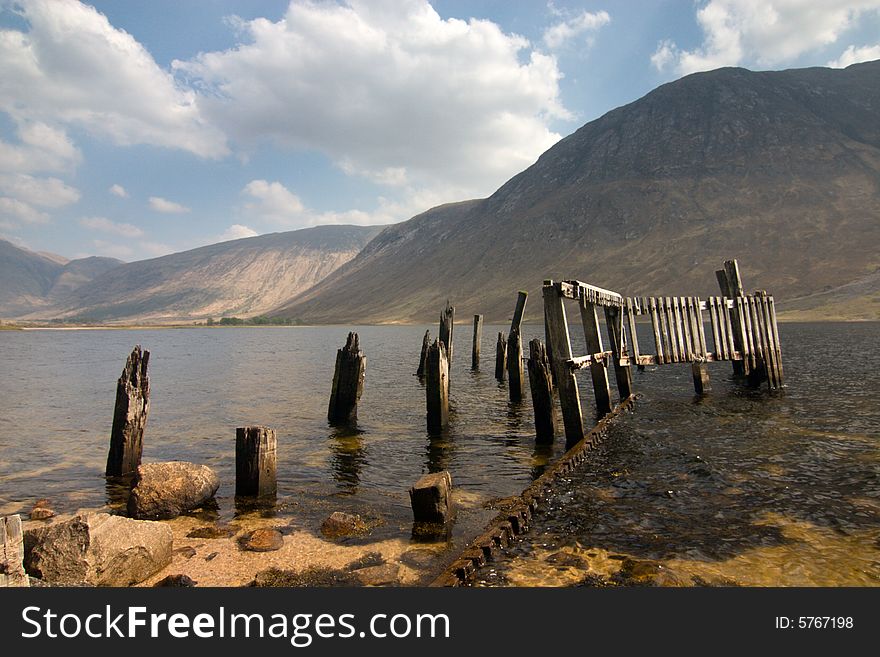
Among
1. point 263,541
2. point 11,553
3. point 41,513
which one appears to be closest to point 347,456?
point 263,541

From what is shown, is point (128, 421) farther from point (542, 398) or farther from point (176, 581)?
point (542, 398)

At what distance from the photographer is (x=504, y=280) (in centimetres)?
14400

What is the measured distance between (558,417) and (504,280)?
→ 418ft

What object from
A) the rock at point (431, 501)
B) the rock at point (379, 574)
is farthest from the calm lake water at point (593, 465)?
the rock at point (379, 574)

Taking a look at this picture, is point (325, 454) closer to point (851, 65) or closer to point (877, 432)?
point (877, 432)

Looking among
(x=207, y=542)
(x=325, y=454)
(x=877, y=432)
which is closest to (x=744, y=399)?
(x=877, y=432)

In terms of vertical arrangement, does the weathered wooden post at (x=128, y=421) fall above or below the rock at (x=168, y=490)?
above

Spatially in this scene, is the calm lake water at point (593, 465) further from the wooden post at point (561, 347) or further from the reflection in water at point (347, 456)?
the wooden post at point (561, 347)

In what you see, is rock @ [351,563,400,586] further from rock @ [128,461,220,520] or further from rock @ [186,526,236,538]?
rock @ [128,461,220,520]

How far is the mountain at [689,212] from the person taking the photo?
104562 mm

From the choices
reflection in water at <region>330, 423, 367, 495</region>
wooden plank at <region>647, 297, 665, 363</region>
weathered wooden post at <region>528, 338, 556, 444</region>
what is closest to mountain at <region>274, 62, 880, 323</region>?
wooden plank at <region>647, 297, 665, 363</region>

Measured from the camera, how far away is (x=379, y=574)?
671 cm

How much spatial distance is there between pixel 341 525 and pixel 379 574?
180 centimetres

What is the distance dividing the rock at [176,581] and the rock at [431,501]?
10.6 feet
